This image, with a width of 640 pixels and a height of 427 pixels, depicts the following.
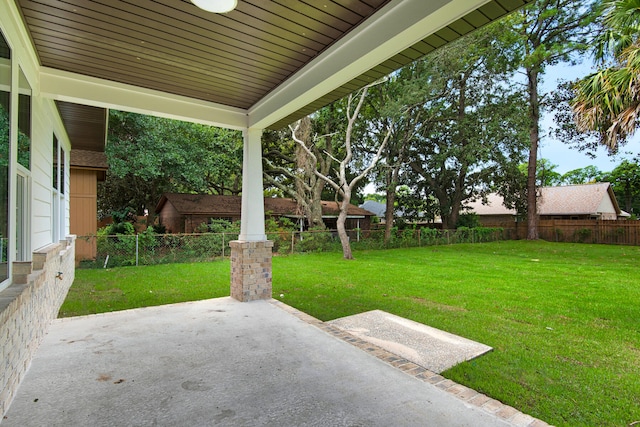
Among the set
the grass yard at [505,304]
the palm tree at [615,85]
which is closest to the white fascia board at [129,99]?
the grass yard at [505,304]

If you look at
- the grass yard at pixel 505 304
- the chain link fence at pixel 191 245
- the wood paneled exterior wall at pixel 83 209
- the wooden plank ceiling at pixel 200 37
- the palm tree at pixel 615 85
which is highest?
the palm tree at pixel 615 85

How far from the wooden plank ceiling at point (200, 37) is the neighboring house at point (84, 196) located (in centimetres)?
711

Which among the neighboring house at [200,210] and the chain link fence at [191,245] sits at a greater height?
the neighboring house at [200,210]

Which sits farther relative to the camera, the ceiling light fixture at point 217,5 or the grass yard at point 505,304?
the grass yard at point 505,304

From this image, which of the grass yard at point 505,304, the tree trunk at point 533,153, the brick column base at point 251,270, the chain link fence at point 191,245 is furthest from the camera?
the tree trunk at point 533,153

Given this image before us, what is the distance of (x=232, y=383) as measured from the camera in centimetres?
260

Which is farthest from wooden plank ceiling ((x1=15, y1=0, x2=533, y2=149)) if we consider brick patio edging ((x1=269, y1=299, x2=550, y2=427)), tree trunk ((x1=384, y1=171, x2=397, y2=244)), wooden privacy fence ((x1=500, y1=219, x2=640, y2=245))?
wooden privacy fence ((x1=500, y1=219, x2=640, y2=245))

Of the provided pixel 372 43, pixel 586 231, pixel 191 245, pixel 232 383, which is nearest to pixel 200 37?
pixel 372 43

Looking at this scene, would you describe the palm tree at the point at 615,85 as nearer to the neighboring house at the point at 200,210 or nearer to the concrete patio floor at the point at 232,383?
the concrete patio floor at the point at 232,383

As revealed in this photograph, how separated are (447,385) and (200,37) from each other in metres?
3.51

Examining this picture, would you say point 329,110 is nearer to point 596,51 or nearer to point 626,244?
point 596,51

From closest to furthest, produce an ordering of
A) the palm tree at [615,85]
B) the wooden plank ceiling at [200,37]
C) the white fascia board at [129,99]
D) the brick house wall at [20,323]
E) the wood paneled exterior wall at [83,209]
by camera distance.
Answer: the brick house wall at [20,323] < the wooden plank ceiling at [200,37] < the white fascia board at [129,99] < the palm tree at [615,85] < the wood paneled exterior wall at [83,209]

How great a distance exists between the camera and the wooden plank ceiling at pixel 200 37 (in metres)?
2.41

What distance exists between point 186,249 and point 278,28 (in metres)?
9.56
